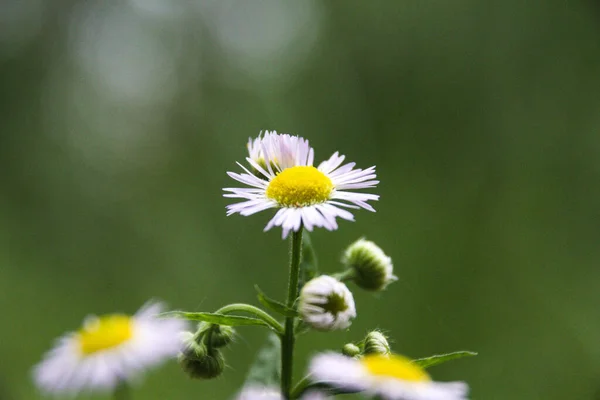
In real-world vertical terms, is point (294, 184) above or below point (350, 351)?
above

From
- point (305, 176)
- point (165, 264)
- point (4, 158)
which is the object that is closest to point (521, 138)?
point (165, 264)

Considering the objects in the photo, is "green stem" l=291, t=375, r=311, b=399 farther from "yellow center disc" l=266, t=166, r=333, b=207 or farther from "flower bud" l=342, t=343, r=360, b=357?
"yellow center disc" l=266, t=166, r=333, b=207

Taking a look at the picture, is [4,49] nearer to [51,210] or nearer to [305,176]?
[51,210]

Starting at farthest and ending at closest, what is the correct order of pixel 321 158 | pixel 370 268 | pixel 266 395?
pixel 321 158
pixel 370 268
pixel 266 395

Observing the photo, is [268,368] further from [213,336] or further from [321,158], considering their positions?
[321,158]

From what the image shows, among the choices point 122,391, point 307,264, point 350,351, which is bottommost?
point 122,391

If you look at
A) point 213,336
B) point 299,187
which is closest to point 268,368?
point 213,336

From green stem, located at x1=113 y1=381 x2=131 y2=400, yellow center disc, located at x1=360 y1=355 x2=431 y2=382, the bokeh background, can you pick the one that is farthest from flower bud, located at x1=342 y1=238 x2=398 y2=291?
the bokeh background
